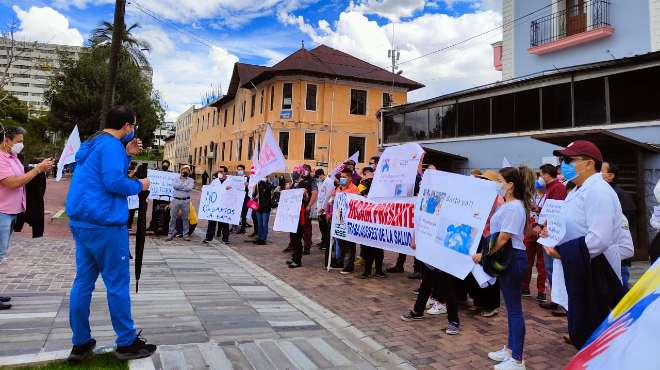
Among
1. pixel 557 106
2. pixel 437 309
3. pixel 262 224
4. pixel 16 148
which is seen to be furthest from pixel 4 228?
pixel 557 106

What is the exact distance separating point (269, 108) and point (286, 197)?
80.7 feet

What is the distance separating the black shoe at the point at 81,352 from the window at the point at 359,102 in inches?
1238

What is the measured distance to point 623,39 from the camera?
594 inches

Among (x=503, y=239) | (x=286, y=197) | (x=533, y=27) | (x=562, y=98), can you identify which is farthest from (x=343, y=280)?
(x=533, y=27)

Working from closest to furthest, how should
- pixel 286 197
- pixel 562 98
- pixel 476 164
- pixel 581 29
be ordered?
1. pixel 286 197
2. pixel 562 98
3. pixel 581 29
4. pixel 476 164

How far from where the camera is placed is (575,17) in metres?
16.7

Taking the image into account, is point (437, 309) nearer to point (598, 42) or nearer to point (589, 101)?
point (589, 101)

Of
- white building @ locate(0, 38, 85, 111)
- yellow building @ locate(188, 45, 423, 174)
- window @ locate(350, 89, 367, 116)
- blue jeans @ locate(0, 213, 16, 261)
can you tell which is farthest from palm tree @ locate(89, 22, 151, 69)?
blue jeans @ locate(0, 213, 16, 261)

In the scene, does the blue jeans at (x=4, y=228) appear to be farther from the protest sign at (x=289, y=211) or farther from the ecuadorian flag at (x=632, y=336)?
the ecuadorian flag at (x=632, y=336)

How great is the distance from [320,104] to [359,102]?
3.29m

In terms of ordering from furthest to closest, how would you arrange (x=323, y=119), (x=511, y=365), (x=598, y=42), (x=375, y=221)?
1. (x=323, y=119)
2. (x=598, y=42)
3. (x=375, y=221)
4. (x=511, y=365)

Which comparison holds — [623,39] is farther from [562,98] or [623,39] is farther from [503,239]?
[503,239]

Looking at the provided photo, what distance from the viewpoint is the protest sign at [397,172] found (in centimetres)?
660

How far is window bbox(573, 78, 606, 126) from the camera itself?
1346 centimetres
